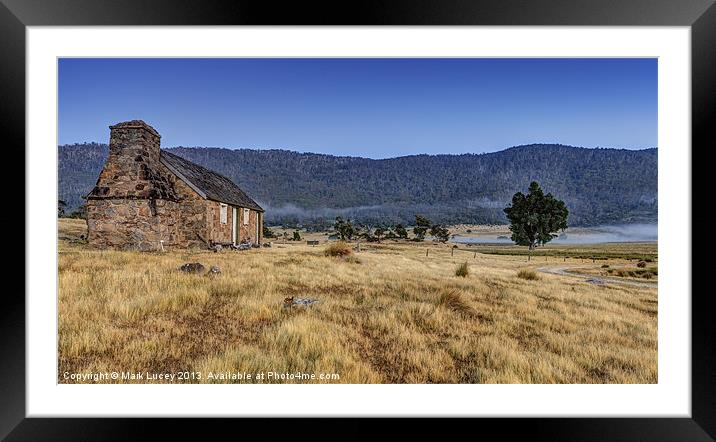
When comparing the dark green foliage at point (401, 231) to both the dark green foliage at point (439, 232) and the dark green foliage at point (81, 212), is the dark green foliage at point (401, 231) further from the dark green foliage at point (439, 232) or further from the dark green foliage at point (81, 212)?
the dark green foliage at point (81, 212)

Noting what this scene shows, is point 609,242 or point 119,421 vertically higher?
point 609,242

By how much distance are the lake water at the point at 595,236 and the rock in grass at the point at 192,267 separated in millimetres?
3715

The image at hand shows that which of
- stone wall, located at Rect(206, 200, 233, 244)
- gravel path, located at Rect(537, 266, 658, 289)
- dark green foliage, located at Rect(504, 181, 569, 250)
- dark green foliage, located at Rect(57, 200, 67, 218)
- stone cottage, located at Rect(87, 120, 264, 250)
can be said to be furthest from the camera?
stone wall, located at Rect(206, 200, 233, 244)

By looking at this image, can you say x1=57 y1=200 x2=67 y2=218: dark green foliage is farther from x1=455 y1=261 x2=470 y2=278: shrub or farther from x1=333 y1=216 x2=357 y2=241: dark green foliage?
x1=455 y1=261 x2=470 y2=278: shrub

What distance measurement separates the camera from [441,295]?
12.9 ft

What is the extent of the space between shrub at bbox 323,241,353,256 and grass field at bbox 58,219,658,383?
0.69 metres

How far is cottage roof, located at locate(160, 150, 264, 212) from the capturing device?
4.70 metres

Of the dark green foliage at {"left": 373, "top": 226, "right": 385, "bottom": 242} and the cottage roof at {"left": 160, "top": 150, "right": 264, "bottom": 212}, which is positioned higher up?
the cottage roof at {"left": 160, "top": 150, "right": 264, "bottom": 212}

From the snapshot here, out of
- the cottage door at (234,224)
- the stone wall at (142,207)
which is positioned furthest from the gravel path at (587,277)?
the stone wall at (142,207)

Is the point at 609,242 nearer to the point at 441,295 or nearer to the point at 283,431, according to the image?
the point at 441,295

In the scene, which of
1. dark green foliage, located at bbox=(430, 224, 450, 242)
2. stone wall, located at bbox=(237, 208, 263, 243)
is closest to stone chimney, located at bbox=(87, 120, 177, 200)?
stone wall, located at bbox=(237, 208, 263, 243)
